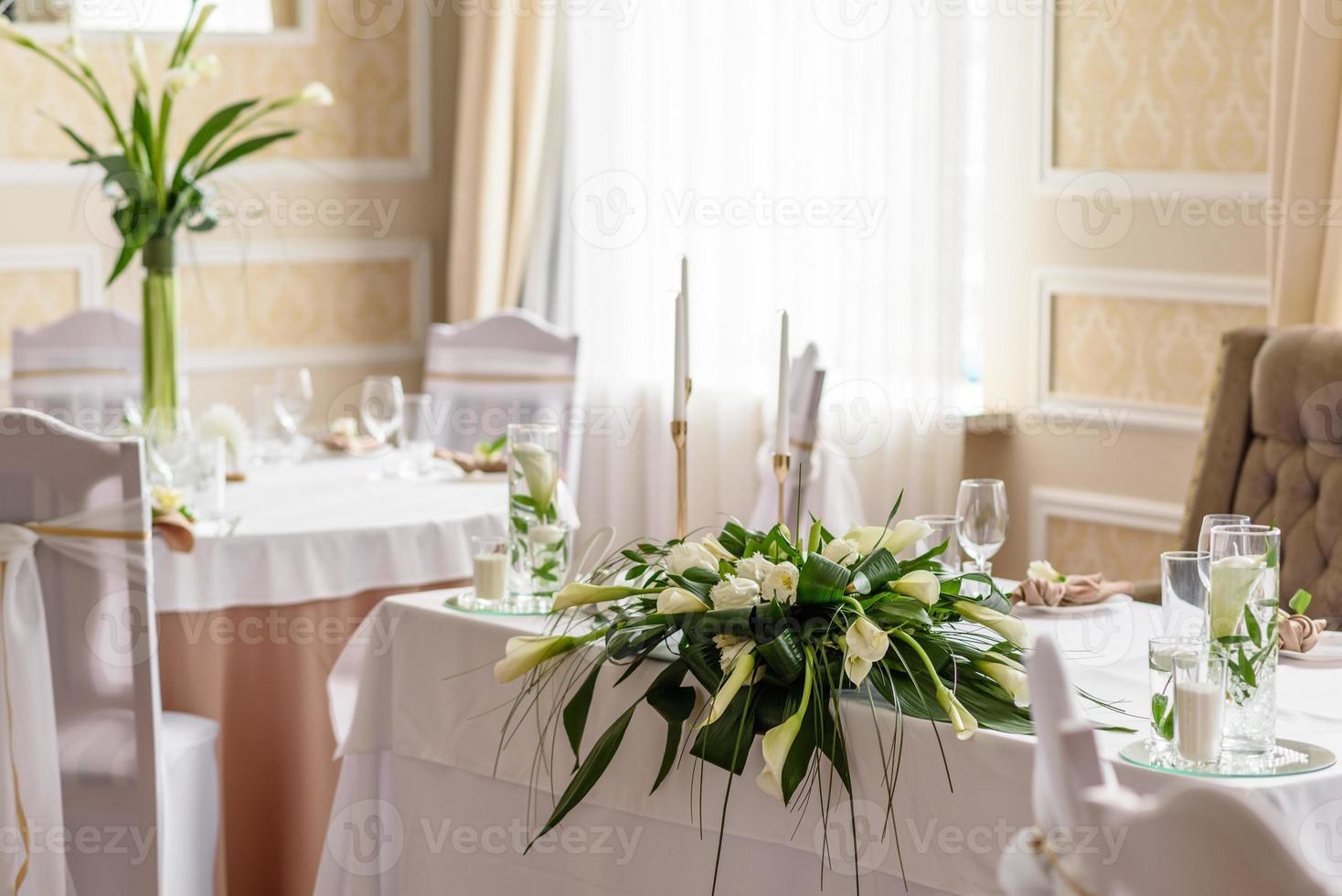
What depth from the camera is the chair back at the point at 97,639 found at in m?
2.36

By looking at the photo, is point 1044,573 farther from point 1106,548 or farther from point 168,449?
point 1106,548

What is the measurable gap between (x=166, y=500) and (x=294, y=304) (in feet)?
8.66

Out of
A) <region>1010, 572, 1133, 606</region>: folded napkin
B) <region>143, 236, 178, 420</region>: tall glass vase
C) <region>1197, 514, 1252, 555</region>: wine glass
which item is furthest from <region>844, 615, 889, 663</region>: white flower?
<region>143, 236, 178, 420</region>: tall glass vase

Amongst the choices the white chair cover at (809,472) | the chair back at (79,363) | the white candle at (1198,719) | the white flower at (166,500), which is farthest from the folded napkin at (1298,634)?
the chair back at (79,363)

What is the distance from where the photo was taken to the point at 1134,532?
13.8ft

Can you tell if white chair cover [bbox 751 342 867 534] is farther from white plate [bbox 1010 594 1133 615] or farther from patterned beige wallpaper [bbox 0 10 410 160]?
patterned beige wallpaper [bbox 0 10 410 160]

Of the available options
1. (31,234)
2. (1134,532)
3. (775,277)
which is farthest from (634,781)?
(31,234)

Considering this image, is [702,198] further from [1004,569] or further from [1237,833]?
[1237,833]

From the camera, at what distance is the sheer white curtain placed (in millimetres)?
4461

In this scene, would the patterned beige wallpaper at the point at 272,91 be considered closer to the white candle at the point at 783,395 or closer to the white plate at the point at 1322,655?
the white candle at the point at 783,395

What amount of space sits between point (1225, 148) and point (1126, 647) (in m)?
2.11

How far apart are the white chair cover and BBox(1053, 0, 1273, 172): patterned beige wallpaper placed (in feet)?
3.24

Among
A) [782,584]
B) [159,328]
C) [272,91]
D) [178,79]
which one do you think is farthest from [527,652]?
[272,91]

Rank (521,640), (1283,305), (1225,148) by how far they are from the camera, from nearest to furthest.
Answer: (521,640)
(1283,305)
(1225,148)
